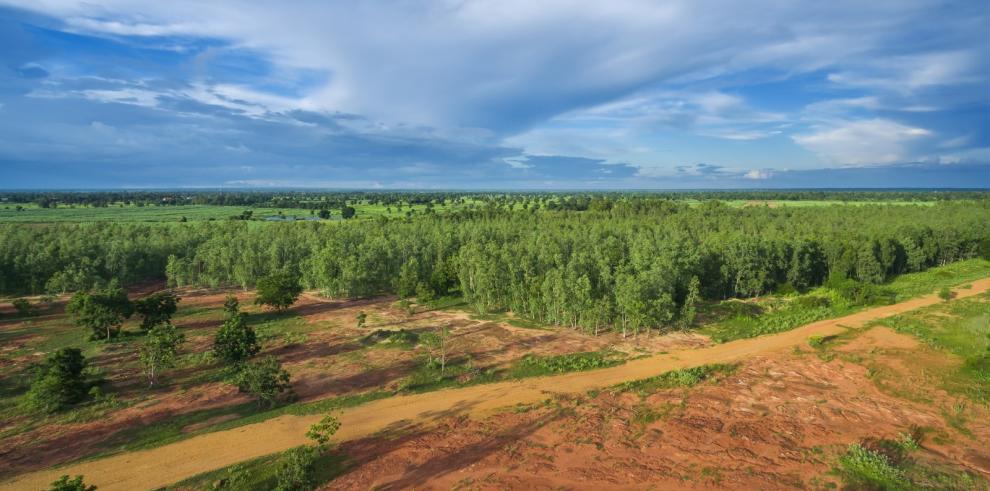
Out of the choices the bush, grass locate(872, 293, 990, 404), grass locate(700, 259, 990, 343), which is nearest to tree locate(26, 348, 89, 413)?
the bush

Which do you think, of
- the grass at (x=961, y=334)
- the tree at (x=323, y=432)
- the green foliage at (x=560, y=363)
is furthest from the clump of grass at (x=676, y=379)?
the tree at (x=323, y=432)

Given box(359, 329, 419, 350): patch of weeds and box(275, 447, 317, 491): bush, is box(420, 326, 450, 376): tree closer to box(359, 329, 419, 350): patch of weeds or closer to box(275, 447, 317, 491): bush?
box(359, 329, 419, 350): patch of weeds

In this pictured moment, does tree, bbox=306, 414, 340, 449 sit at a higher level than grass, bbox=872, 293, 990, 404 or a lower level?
higher

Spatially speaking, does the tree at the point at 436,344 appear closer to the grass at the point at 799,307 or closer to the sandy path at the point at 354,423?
the sandy path at the point at 354,423

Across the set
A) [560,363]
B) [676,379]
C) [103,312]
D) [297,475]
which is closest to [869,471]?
[676,379]

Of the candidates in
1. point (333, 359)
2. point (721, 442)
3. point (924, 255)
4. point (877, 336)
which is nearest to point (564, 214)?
point (924, 255)

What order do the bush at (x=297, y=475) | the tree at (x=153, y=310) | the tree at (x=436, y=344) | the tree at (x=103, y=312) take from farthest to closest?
the tree at (x=153, y=310)
the tree at (x=103, y=312)
the tree at (x=436, y=344)
the bush at (x=297, y=475)
